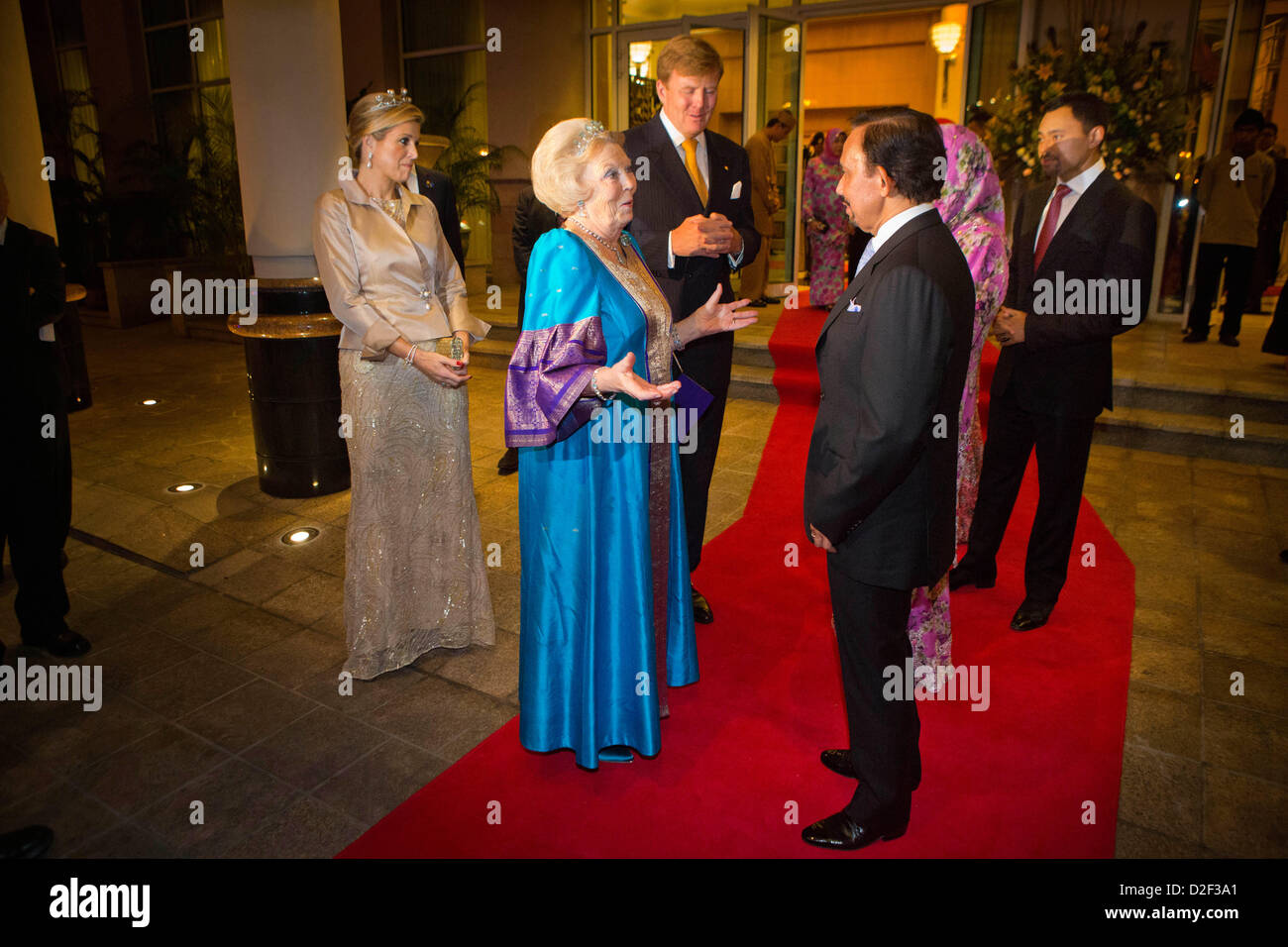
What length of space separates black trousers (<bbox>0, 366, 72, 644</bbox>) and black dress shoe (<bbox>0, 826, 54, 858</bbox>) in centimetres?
119

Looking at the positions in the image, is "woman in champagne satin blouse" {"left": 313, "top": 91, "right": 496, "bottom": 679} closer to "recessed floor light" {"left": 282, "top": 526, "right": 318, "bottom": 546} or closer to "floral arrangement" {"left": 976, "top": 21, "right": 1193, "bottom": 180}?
"recessed floor light" {"left": 282, "top": 526, "right": 318, "bottom": 546}

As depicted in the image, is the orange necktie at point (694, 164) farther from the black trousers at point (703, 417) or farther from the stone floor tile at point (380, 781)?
the stone floor tile at point (380, 781)

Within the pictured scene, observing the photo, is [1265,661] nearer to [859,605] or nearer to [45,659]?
[859,605]

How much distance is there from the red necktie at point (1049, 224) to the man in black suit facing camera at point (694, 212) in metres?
1.08

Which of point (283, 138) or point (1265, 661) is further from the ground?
point (283, 138)

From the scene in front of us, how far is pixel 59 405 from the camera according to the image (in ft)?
10.5

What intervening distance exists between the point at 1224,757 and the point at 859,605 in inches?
57.7

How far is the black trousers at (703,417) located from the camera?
10.8 ft

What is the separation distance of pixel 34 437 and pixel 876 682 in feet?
9.86

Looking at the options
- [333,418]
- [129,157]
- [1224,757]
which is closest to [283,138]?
[333,418]

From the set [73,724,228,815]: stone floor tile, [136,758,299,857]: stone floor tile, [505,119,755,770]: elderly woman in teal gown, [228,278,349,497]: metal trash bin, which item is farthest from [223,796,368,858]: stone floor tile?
[228,278,349,497]: metal trash bin

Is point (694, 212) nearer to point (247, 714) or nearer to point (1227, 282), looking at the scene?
point (247, 714)

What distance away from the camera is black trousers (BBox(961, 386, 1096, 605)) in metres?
3.19

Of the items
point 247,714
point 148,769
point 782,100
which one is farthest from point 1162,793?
point 782,100
